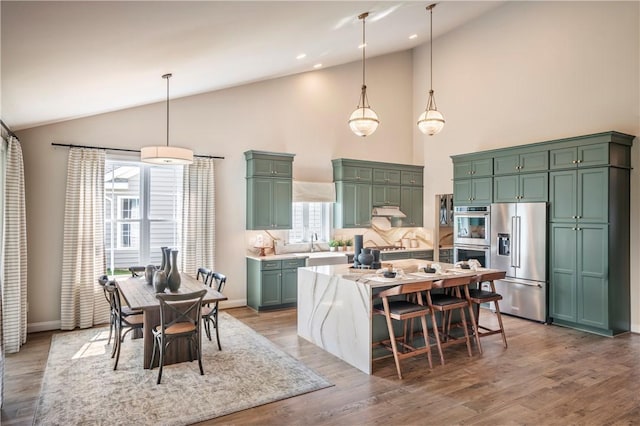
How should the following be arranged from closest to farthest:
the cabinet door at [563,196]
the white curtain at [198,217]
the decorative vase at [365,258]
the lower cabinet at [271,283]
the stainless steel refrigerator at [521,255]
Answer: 1. the decorative vase at [365,258]
2. the cabinet door at [563,196]
3. the stainless steel refrigerator at [521,255]
4. the white curtain at [198,217]
5. the lower cabinet at [271,283]

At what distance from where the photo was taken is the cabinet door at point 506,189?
619 cm

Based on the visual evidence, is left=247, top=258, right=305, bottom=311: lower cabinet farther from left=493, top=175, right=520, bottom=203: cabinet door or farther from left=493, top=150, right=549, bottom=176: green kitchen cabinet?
left=493, top=150, right=549, bottom=176: green kitchen cabinet

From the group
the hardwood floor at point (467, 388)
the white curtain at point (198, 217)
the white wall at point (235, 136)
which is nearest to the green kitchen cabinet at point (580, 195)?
the hardwood floor at point (467, 388)

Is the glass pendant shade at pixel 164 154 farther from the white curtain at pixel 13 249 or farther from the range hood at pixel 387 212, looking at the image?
the range hood at pixel 387 212

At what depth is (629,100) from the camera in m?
5.45

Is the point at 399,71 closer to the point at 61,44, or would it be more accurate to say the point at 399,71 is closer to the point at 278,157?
the point at 278,157

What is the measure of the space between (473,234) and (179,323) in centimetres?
488

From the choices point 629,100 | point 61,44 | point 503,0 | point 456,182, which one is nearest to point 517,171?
point 456,182

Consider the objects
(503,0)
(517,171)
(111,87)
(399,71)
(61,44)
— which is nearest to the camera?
(61,44)

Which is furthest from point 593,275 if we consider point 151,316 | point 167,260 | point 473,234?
point 151,316

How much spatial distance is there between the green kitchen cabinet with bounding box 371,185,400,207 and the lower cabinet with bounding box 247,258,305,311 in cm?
215

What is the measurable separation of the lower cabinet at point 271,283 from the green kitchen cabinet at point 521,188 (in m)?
3.38

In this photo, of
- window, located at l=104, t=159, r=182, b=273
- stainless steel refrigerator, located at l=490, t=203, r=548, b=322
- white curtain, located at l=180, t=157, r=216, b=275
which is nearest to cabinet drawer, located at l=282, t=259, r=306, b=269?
white curtain, located at l=180, t=157, r=216, b=275

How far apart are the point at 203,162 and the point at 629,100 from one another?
20.3 feet
